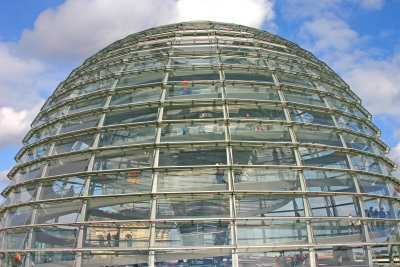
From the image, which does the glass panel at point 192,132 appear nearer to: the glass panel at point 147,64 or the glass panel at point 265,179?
the glass panel at point 265,179

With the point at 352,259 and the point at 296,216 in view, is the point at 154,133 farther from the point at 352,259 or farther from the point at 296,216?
the point at 352,259

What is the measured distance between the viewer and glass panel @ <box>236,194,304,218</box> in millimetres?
12211

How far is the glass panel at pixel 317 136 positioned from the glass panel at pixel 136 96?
698cm

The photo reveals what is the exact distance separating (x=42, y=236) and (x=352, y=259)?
40.1 feet

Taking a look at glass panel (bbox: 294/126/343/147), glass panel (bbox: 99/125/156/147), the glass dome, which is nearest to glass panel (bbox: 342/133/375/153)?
the glass dome

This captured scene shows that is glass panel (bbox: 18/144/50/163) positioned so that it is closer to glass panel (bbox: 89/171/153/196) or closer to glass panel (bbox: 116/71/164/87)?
glass panel (bbox: 89/171/153/196)

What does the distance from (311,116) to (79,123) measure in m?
11.7

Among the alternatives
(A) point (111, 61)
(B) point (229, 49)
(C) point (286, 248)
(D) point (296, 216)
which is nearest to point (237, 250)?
(C) point (286, 248)

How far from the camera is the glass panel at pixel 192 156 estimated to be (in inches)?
523

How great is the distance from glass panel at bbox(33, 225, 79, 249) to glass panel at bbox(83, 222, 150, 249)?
1.96ft

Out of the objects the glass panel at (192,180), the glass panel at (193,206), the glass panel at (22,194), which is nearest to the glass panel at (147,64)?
the glass panel at (192,180)

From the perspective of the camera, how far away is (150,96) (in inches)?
628

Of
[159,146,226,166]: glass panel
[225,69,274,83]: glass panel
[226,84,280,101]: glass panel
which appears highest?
[225,69,274,83]: glass panel

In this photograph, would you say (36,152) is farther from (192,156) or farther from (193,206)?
(193,206)
